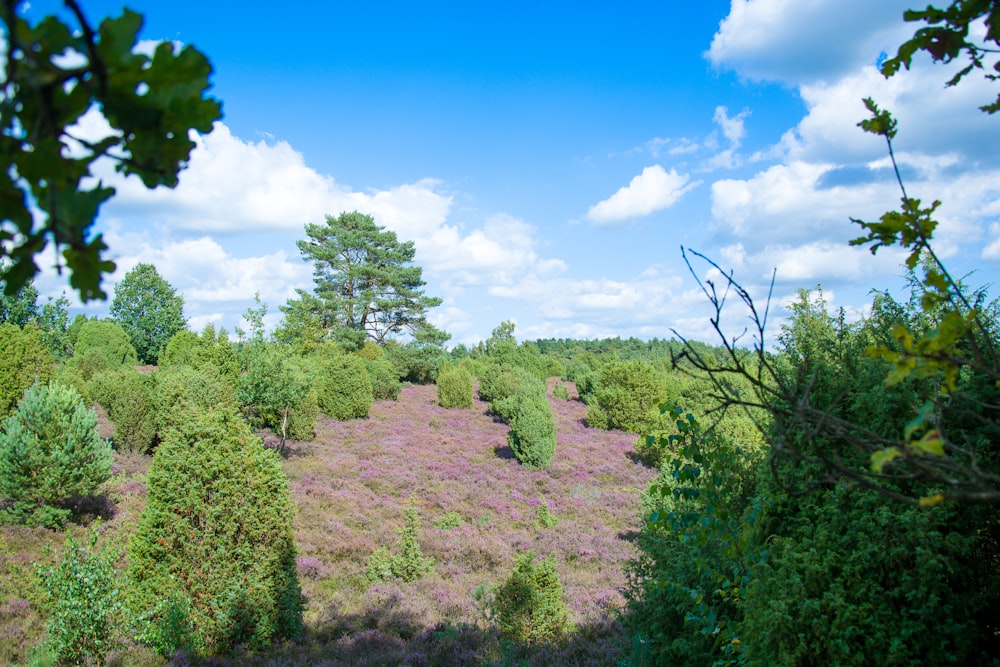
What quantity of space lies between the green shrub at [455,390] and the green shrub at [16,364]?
18248 mm

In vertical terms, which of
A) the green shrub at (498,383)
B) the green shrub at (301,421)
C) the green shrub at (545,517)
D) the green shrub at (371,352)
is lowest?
the green shrub at (545,517)

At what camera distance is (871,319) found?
519 cm

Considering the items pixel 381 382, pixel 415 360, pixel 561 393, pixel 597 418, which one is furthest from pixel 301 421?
pixel 561 393

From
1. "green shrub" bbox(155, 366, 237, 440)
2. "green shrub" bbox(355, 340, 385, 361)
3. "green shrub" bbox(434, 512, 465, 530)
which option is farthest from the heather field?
"green shrub" bbox(355, 340, 385, 361)

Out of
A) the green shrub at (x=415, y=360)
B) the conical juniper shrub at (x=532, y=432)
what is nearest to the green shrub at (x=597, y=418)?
the conical juniper shrub at (x=532, y=432)

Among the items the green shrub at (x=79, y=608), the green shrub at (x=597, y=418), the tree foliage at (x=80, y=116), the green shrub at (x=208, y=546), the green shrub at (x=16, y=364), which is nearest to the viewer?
the tree foliage at (x=80, y=116)

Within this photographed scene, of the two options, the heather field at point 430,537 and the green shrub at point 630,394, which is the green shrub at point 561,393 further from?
the heather field at point 430,537

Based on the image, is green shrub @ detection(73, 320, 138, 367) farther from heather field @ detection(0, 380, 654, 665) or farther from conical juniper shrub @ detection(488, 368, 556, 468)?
conical juniper shrub @ detection(488, 368, 556, 468)

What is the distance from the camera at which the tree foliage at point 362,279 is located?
37.8m

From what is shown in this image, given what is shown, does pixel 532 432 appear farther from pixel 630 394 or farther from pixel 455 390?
pixel 455 390

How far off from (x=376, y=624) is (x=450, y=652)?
5.52ft

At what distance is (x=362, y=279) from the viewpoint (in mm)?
39438

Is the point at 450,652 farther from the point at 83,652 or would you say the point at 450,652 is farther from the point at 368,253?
the point at 368,253

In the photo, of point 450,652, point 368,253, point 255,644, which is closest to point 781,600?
point 450,652
